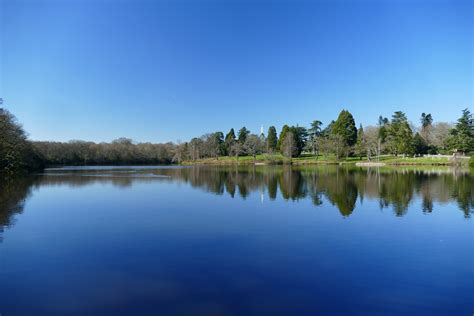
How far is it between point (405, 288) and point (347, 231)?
16.3 feet

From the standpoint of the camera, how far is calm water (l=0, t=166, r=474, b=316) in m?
6.16

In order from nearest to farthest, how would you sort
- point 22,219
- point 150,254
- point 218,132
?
point 150,254, point 22,219, point 218,132

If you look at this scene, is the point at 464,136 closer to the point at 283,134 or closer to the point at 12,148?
the point at 283,134

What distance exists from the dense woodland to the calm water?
34831 millimetres

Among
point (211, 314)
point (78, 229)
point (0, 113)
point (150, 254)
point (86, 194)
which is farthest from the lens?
point (0, 113)

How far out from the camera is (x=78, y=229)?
12688 mm

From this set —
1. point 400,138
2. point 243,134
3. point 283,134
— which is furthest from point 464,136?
point 243,134

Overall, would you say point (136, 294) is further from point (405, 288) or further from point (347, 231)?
point (347, 231)

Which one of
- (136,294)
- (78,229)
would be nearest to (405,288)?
(136,294)

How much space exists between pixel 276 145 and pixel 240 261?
291ft

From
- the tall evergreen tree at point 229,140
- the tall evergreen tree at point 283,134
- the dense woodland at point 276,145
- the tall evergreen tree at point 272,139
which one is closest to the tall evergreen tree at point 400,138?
the dense woodland at point 276,145

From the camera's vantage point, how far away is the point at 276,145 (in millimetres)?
96250

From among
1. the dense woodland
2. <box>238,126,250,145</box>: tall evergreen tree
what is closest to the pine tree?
the dense woodland

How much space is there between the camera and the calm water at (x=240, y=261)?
6.16 metres
